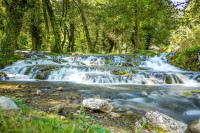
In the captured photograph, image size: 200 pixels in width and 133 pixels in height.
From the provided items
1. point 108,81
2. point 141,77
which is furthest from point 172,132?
point 141,77

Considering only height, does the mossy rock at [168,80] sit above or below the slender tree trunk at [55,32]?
below

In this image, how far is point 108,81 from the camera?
26.7 ft

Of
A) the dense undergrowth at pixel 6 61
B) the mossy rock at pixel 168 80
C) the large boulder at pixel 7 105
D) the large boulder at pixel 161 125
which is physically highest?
the dense undergrowth at pixel 6 61

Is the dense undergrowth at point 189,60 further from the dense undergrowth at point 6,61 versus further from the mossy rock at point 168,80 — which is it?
the dense undergrowth at point 6,61

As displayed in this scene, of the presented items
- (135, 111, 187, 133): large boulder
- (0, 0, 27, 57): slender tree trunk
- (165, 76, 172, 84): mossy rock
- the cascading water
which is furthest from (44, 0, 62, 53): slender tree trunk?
(135, 111, 187, 133): large boulder

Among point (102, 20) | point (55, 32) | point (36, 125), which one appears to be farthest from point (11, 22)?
point (36, 125)

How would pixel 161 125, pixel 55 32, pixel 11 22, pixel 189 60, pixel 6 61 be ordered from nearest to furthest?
pixel 161 125 < pixel 11 22 < pixel 6 61 < pixel 189 60 < pixel 55 32

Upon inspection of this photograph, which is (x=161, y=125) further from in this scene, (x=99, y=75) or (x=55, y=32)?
(x=55, y=32)

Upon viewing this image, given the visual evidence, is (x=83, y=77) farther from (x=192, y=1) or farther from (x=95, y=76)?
(x=192, y=1)

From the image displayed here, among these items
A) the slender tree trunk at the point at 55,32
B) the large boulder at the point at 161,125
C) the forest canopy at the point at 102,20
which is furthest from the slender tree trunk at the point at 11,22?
the large boulder at the point at 161,125

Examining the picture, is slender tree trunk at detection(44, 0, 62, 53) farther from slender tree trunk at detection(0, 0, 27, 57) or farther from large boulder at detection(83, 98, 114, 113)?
large boulder at detection(83, 98, 114, 113)

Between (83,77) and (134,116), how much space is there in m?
5.89

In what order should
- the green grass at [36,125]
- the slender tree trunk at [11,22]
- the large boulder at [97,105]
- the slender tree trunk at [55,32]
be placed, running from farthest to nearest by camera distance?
the slender tree trunk at [55,32]
the slender tree trunk at [11,22]
the large boulder at [97,105]
the green grass at [36,125]

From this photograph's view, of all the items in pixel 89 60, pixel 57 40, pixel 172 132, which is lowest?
pixel 172 132
